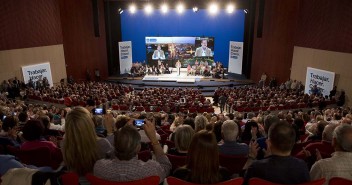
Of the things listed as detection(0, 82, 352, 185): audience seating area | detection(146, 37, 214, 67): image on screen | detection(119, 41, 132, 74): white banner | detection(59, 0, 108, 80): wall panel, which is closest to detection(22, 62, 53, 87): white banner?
A: detection(59, 0, 108, 80): wall panel

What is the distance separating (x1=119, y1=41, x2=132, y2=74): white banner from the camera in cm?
2145

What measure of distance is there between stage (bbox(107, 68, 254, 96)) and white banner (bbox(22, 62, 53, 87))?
5078mm

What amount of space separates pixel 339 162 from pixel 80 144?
7.93 feet

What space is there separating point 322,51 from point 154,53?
40.5ft

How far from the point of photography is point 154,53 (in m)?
22.7

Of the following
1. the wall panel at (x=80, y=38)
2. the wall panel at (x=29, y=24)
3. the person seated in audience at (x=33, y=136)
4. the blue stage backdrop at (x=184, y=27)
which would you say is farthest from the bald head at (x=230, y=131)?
the blue stage backdrop at (x=184, y=27)

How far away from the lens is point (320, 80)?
1505cm

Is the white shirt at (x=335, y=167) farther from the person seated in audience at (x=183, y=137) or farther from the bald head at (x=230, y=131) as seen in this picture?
the person seated in audience at (x=183, y=137)

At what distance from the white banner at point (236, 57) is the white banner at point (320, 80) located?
5491 millimetres

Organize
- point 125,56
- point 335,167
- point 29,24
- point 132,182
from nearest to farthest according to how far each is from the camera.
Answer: point 132,182 < point 335,167 < point 29,24 < point 125,56

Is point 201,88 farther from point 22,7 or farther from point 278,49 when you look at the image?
point 22,7

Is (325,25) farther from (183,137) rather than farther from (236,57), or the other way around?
(183,137)

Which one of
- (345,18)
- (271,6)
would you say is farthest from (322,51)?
(271,6)

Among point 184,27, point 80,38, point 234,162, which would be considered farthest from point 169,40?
point 234,162
